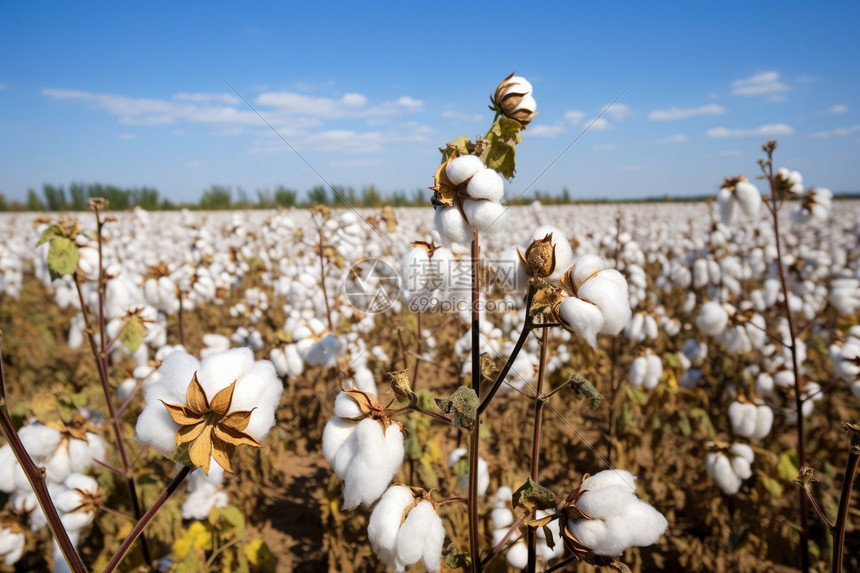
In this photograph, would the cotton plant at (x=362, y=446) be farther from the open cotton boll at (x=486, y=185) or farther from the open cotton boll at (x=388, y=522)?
the open cotton boll at (x=486, y=185)

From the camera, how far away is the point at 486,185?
1258mm

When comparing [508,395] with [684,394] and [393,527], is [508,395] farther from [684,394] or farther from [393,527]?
[393,527]

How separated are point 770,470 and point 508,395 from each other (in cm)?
326

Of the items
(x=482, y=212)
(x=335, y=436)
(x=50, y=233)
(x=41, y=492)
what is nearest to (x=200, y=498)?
(x=50, y=233)

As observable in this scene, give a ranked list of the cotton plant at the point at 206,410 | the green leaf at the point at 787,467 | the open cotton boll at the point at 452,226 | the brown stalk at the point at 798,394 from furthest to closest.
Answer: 1. the green leaf at the point at 787,467
2. the brown stalk at the point at 798,394
3. the open cotton boll at the point at 452,226
4. the cotton plant at the point at 206,410

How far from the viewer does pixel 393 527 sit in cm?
125

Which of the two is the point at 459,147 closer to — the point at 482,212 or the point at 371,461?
the point at 482,212

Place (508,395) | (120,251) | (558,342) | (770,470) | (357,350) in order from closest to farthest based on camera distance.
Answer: (770,470) < (357,350) < (508,395) < (558,342) < (120,251)

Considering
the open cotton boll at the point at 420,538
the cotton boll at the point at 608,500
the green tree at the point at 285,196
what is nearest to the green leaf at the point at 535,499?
the cotton boll at the point at 608,500

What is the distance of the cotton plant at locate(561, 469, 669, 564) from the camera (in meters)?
1.14

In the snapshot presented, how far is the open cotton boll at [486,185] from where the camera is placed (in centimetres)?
126

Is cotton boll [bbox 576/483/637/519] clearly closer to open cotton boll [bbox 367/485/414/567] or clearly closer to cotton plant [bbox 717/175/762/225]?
open cotton boll [bbox 367/485/414/567]

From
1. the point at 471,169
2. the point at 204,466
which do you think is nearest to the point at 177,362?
the point at 204,466

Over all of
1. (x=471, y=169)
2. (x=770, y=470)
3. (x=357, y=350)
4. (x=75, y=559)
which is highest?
(x=471, y=169)
